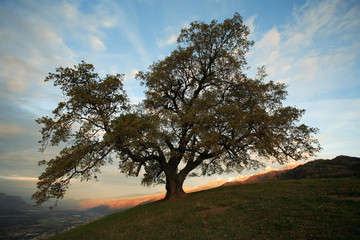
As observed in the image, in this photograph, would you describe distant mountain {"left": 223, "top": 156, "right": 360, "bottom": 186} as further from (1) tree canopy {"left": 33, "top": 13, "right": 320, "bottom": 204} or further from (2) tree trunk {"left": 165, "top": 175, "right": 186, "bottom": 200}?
(2) tree trunk {"left": 165, "top": 175, "right": 186, "bottom": 200}

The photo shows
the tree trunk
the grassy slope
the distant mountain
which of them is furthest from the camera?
the tree trunk

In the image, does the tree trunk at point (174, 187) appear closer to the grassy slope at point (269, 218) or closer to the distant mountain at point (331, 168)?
the grassy slope at point (269, 218)

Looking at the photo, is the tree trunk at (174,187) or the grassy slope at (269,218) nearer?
the grassy slope at (269,218)

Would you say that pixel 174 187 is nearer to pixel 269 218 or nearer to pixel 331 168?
pixel 269 218

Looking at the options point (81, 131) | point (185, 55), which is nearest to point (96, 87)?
point (81, 131)

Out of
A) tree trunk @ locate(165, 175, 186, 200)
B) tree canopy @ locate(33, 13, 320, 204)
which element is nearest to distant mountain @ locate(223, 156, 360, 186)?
tree canopy @ locate(33, 13, 320, 204)

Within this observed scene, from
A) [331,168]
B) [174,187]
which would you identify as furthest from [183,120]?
[331,168]

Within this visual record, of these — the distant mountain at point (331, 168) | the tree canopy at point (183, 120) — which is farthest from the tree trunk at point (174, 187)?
the distant mountain at point (331, 168)

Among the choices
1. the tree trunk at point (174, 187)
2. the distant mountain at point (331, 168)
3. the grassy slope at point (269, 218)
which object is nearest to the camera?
the grassy slope at point (269, 218)

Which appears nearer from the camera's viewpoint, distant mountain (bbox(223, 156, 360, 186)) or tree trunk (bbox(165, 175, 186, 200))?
distant mountain (bbox(223, 156, 360, 186))

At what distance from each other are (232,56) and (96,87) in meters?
18.0

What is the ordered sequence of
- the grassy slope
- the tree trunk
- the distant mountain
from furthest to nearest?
1. the tree trunk
2. the distant mountain
3. the grassy slope

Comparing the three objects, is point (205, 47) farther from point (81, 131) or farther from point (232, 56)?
point (81, 131)

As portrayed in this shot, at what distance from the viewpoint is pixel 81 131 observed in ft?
63.2
